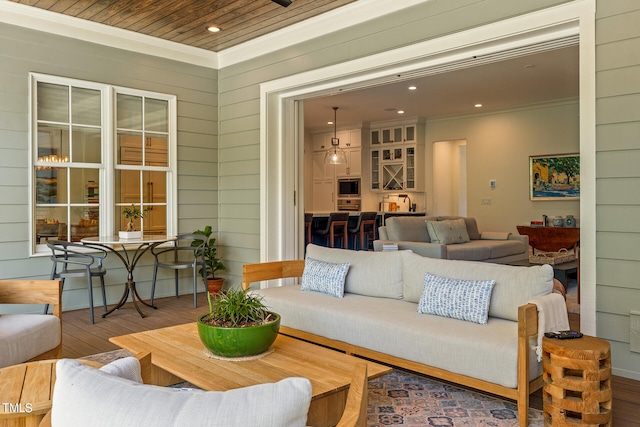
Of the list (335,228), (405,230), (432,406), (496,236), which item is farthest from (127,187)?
(496,236)

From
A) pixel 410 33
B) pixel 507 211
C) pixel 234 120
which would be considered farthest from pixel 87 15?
pixel 507 211

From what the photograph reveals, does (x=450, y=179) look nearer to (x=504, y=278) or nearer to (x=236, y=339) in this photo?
(x=504, y=278)

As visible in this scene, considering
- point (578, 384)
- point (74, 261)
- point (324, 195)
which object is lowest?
point (578, 384)

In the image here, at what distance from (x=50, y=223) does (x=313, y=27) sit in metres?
3.38

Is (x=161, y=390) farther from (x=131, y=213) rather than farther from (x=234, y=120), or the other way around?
(x=234, y=120)

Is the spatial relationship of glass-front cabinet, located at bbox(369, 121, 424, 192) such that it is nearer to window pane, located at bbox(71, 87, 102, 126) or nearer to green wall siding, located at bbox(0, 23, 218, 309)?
green wall siding, located at bbox(0, 23, 218, 309)

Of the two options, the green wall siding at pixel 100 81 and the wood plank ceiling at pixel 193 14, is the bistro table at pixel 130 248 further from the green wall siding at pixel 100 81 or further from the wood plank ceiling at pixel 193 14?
the wood plank ceiling at pixel 193 14

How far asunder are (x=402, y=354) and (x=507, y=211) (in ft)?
24.1

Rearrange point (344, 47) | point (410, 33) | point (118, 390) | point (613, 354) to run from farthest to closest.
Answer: point (344, 47), point (410, 33), point (613, 354), point (118, 390)

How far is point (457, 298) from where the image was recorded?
10.5 ft

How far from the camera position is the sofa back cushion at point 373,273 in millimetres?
3848

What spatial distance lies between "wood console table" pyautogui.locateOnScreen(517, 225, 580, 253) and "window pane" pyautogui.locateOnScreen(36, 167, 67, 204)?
7.43 m

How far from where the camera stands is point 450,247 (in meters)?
7.01

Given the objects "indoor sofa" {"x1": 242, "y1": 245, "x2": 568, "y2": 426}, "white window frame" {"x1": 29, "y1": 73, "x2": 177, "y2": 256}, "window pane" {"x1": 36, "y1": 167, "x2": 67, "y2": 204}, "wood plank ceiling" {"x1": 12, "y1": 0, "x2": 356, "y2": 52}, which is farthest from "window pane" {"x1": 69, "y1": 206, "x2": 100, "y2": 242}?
"indoor sofa" {"x1": 242, "y1": 245, "x2": 568, "y2": 426}
